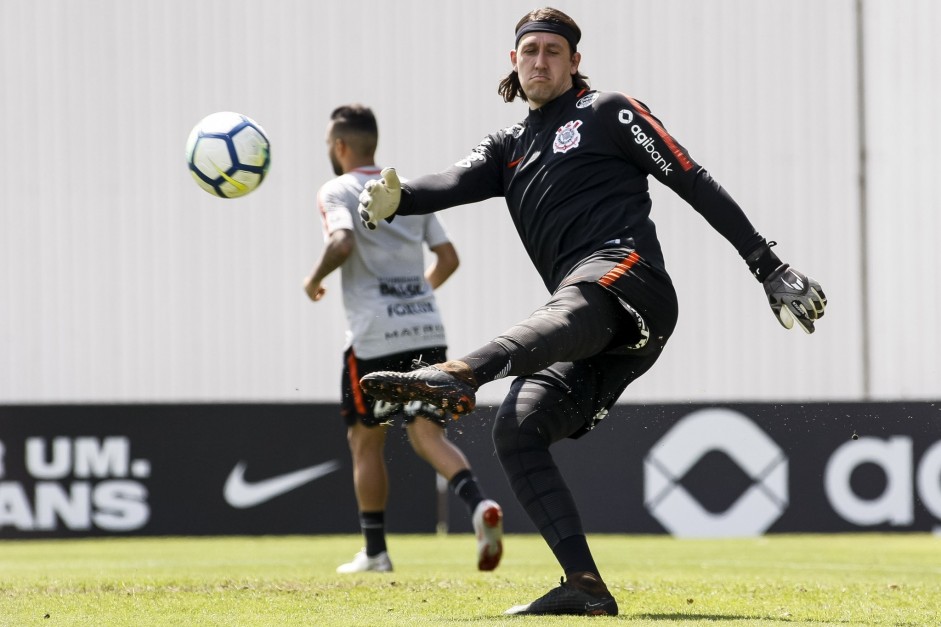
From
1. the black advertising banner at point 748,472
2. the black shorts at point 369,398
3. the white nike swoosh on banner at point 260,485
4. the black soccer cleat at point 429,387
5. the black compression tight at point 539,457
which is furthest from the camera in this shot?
the white nike swoosh on banner at point 260,485

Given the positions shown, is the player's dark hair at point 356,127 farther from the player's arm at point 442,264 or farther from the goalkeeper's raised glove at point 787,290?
the goalkeeper's raised glove at point 787,290

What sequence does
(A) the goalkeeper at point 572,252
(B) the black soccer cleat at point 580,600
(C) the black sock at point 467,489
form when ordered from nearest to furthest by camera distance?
(A) the goalkeeper at point 572,252 → (B) the black soccer cleat at point 580,600 → (C) the black sock at point 467,489

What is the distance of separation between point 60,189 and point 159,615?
29.3ft

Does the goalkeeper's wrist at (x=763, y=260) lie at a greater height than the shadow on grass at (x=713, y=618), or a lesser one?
greater

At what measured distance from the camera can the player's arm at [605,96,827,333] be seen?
4430mm

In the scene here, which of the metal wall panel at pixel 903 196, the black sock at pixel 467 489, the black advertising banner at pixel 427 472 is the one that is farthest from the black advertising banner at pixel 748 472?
the black sock at pixel 467 489

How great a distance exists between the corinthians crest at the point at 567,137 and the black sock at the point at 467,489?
1.85 metres

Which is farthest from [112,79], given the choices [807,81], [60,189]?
[807,81]

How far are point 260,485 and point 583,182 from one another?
251 inches

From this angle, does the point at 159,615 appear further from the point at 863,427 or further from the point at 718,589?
the point at 863,427

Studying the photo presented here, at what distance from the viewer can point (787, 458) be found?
10.5m

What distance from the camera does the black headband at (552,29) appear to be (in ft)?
16.5

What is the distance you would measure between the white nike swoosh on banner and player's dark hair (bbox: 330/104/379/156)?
3976 millimetres

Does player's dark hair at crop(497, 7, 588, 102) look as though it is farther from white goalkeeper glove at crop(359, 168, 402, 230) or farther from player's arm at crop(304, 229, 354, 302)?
player's arm at crop(304, 229, 354, 302)
